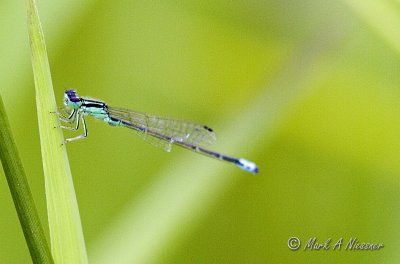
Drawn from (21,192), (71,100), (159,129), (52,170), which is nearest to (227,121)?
(159,129)

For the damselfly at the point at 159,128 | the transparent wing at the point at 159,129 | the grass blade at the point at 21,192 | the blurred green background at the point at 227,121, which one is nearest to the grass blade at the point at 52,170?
the grass blade at the point at 21,192

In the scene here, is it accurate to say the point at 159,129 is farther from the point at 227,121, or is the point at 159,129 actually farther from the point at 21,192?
the point at 21,192

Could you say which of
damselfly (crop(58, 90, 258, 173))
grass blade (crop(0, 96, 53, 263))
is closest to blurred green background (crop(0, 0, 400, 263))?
damselfly (crop(58, 90, 258, 173))

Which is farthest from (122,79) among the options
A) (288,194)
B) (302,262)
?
(302,262)

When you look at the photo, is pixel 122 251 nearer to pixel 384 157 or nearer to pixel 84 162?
pixel 84 162

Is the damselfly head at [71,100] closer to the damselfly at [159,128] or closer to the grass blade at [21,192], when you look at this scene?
the damselfly at [159,128]

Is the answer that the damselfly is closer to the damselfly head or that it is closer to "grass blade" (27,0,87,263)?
the damselfly head
